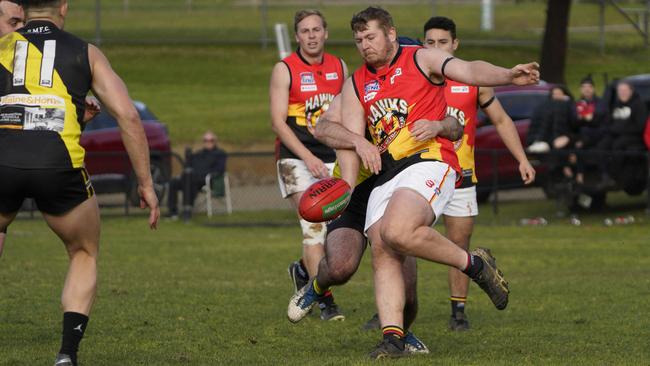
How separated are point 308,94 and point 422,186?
2.92m

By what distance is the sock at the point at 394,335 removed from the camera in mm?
7605

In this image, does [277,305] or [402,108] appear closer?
[402,108]

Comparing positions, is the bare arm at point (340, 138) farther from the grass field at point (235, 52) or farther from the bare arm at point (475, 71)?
the grass field at point (235, 52)

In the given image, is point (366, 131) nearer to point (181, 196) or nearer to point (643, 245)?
point (643, 245)

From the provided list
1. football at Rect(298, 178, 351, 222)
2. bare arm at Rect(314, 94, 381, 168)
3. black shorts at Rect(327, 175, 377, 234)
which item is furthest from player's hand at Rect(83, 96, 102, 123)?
black shorts at Rect(327, 175, 377, 234)

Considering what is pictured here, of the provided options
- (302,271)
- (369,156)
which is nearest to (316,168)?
(302,271)

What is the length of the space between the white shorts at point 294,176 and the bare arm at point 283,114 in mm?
213

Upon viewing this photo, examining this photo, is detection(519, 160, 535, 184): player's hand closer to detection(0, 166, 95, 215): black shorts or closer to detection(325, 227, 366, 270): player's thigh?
detection(325, 227, 366, 270): player's thigh

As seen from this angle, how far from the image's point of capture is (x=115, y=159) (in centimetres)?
1966

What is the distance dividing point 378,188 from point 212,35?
31.6 m

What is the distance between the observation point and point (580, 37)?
1474 inches

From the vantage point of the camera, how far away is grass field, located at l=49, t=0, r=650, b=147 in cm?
3253

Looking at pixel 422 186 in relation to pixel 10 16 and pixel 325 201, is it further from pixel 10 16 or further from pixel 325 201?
pixel 10 16

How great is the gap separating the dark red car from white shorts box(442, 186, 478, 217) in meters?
9.49
